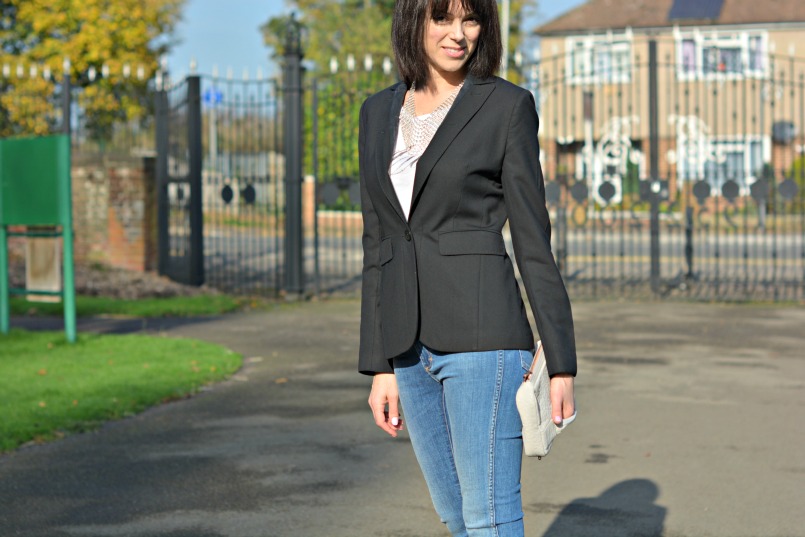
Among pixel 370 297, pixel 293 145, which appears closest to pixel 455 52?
pixel 370 297

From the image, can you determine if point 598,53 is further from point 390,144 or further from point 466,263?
point 466,263

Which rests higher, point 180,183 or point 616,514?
point 180,183

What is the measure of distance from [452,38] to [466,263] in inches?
22.8

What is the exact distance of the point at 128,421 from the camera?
24.8 feet

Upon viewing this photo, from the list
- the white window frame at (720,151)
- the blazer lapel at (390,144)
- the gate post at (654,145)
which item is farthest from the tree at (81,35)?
the blazer lapel at (390,144)

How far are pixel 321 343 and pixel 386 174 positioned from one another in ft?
26.2

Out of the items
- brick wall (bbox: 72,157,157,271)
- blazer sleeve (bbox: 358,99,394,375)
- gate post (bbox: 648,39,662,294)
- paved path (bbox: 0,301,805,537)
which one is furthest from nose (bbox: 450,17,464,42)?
brick wall (bbox: 72,157,157,271)

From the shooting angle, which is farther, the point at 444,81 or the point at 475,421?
the point at 444,81

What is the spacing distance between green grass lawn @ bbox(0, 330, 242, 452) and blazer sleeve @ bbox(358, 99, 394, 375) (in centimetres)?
414

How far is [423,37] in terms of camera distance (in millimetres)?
3182

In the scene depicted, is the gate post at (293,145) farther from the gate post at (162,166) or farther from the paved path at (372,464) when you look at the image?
the paved path at (372,464)

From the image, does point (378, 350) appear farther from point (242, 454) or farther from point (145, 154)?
point (145, 154)

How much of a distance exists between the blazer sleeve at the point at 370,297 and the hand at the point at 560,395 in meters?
0.45

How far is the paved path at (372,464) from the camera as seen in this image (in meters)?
5.32
